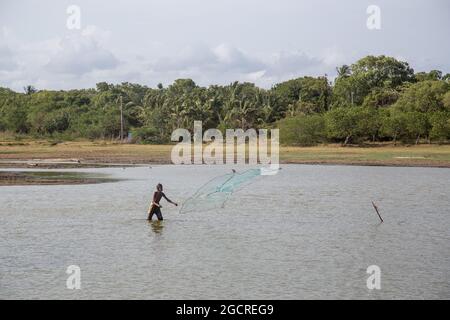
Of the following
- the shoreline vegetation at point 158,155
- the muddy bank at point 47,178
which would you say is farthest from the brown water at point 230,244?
the shoreline vegetation at point 158,155

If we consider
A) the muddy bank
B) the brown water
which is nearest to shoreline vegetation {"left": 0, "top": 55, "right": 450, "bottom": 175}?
the muddy bank

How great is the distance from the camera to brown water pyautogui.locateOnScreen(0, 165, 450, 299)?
17156 mm

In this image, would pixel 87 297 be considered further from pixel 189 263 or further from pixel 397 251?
pixel 397 251

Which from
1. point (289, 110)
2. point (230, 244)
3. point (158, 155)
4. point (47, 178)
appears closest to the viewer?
point (230, 244)

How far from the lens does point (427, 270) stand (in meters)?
18.9

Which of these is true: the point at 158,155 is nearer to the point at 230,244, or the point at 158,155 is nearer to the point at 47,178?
the point at 47,178

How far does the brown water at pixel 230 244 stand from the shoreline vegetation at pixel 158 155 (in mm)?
17893

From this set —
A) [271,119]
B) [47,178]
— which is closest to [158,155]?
[47,178]

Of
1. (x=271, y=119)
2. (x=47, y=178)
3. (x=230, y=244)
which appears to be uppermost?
(x=271, y=119)

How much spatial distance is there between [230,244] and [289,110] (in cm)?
7240

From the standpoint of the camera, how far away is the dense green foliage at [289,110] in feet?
246

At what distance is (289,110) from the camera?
94062mm

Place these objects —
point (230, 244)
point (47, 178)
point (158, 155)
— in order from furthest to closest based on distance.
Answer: point (158, 155) → point (47, 178) → point (230, 244)
